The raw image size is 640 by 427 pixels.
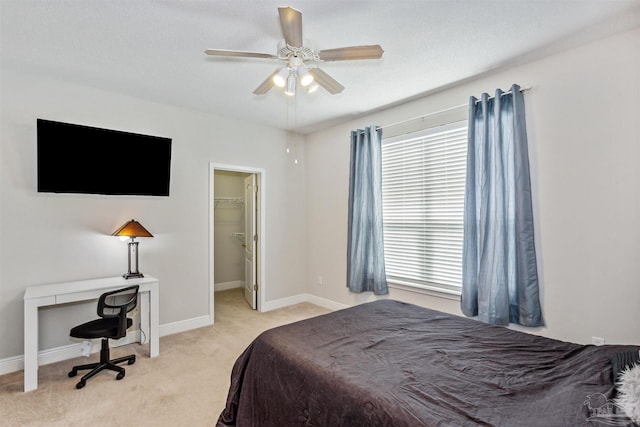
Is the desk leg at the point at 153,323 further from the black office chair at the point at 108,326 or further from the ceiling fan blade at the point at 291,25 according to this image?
the ceiling fan blade at the point at 291,25

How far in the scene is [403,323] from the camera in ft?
7.23

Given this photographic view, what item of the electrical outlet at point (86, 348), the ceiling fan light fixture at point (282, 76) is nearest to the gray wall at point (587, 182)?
the ceiling fan light fixture at point (282, 76)

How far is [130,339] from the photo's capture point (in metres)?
3.46

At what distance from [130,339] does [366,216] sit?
10.3ft

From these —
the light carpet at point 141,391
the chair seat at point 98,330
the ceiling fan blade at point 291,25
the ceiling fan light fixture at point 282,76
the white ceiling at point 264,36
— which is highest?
the white ceiling at point 264,36

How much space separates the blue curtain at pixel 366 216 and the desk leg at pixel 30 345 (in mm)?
3238

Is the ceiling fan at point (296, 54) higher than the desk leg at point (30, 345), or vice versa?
the ceiling fan at point (296, 54)

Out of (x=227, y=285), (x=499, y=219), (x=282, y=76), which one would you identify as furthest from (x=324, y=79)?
(x=227, y=285)

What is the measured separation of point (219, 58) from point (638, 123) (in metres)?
3.25

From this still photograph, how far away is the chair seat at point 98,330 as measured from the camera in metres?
2.56

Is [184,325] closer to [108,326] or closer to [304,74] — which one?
[108,326]

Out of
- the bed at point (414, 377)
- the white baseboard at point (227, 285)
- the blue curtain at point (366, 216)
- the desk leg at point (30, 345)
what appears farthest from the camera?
the white baseboard at point (227, 285)

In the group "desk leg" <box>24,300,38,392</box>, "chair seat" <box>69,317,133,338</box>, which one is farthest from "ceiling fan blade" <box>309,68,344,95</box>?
"desk leg" <box>24,300,38,392</box>

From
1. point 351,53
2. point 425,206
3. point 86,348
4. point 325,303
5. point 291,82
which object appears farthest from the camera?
point 325,303
